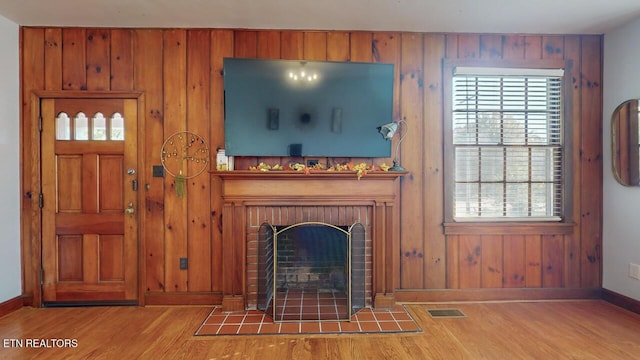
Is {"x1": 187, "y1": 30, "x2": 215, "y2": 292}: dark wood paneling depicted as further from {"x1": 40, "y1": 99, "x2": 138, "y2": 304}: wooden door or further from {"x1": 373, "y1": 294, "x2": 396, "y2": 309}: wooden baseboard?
{"x1": 373, "y1": 294, "x2": 396, "y2": 309}: wooden baseboard

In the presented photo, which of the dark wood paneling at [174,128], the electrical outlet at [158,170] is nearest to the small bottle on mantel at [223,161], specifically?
the dark wood paneling at [174,128]

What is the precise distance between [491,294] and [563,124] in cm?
177

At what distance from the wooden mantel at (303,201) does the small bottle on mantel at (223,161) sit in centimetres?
13

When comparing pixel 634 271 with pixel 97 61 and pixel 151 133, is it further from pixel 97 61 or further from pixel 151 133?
pixel 97 61

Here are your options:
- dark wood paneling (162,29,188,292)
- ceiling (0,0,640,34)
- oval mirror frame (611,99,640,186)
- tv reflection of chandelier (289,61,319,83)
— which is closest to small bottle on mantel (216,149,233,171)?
dark wood paneling (162,29,188,292)

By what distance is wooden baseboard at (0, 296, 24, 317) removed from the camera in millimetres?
2863

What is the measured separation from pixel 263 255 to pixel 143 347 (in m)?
1.08

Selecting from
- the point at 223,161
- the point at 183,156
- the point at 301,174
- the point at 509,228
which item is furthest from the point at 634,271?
the point at 183,156

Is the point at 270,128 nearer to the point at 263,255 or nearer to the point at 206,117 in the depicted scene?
the point at 206,117

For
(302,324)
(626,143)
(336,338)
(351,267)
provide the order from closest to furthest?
(336,338), (302,324), (351,267), (626,143)

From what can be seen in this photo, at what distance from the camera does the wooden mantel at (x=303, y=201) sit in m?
2.88

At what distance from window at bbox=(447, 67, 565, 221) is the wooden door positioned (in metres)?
3.05

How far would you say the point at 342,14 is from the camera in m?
2.81

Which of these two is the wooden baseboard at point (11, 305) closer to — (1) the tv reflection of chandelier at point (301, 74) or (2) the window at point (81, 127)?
(2) the window at point (81, 127)
